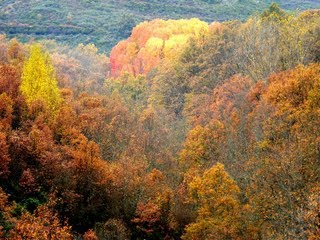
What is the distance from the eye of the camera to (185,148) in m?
61.8

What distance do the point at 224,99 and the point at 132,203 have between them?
86.7 ft

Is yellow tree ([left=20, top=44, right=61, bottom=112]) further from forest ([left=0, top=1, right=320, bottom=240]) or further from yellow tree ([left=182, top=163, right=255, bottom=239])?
yellow tree ([left=182, top=163, right=255, bottom=239])

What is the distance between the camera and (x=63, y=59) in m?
108

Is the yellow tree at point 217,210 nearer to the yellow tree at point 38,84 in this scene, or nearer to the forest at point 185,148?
the forest at point 185,148

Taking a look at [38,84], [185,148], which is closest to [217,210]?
[185,148]

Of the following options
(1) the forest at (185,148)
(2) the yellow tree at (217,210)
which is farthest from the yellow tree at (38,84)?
(2) the yellow tree at (217,210)

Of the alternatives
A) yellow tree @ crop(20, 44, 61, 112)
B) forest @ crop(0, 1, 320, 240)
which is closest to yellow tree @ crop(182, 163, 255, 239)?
forest @ crop(0, 1, 320, 240)

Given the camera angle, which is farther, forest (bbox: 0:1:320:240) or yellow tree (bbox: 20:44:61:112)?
yellow tree (bbox: 20:44:61:112)

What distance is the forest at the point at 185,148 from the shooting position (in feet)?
129

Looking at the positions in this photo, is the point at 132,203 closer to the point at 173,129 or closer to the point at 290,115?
the point at 290,115

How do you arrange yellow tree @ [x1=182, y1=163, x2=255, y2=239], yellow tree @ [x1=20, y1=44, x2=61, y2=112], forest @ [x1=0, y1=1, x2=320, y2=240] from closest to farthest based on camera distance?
forest @ [x1=0, y1=1, x2=320, y2=240] < yellow tree @ [x1=182, y1=163, x2=255, y2=239] < yellow tree @ [x1=20, y1=44, x2=61, y2=112]

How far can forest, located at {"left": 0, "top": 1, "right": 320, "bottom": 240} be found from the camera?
3941 centimetres

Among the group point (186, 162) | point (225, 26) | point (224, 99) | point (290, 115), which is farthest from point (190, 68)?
point (290, 115)

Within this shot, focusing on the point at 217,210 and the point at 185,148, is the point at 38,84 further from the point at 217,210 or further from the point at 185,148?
the point at 217,210
